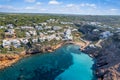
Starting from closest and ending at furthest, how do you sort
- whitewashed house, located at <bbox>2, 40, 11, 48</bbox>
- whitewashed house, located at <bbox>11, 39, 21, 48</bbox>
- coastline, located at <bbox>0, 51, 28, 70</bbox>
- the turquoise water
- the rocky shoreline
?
the rocky shoreline < the turquoise water < coastline, located at <bbox>0, 51, 28, 70</bbox> < whitewashed house, located at <bbox>2, 40, 11, 48</bbox> < whitewashed house, located at <bbox>11, 39, 21, 48</bbox>

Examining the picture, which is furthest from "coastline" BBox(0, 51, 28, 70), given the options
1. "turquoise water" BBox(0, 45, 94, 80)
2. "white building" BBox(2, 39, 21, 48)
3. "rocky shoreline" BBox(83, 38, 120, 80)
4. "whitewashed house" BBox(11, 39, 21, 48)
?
"rocky shoreline" BBox(83, 38, 120, 80)

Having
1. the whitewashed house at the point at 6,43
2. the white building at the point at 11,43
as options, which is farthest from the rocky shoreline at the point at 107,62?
the whitewashed house at the point at 6,43

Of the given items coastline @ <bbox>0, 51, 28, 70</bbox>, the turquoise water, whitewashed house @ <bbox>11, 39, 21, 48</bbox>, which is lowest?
the turquoise water

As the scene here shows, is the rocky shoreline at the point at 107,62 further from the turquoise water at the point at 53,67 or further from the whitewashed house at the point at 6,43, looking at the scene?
the whitewashed house at the point at 6,43

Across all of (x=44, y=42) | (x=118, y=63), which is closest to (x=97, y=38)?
(x=44, y=42)

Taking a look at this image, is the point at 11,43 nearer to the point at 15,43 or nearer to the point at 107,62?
the point at 15,43

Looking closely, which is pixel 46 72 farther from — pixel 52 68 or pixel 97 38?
pixel 97 38

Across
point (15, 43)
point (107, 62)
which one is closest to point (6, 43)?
point (15, 43)

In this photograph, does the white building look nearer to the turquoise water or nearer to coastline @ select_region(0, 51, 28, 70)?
coastline @ select_region(0, 51, 28, 70)
